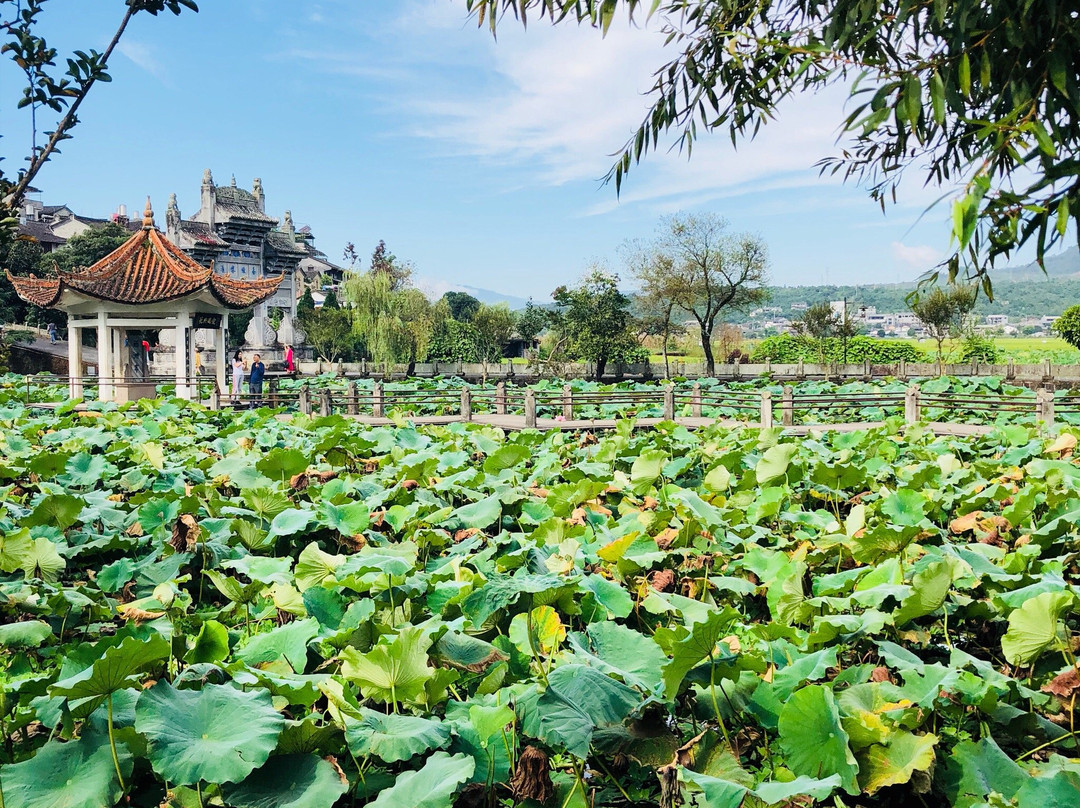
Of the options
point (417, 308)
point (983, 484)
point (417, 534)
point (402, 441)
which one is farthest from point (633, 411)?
point (417, 308)

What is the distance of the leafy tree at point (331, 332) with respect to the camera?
119 feet

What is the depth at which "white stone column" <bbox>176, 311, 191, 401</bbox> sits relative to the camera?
52.9 feet

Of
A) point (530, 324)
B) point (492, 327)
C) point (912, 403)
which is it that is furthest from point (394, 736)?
point (530, 324)

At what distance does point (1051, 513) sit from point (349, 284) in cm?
3084

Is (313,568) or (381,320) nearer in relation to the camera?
(313,568)

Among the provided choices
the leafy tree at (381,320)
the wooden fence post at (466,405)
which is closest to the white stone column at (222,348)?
the wooden fence post at (466,405)

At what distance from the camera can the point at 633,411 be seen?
13648mm

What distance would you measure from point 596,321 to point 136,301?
17437mm

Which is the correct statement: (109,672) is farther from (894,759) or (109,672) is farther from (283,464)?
(283,464)

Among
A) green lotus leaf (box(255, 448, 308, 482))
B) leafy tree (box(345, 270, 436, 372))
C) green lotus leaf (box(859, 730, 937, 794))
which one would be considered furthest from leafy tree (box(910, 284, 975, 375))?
green lotus leaf (box(859, 730, 937, 794))

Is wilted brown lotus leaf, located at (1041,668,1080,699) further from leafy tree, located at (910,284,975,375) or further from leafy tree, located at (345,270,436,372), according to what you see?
leafy tree, located at (910,284,975,375)

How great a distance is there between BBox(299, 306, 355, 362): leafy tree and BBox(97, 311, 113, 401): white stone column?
19.8 metres

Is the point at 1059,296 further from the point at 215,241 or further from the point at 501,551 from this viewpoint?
the point at 501,551

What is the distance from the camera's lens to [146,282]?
52.4 ft
